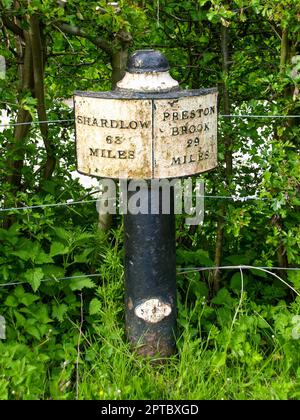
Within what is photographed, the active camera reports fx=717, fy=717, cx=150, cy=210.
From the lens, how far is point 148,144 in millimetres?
2900


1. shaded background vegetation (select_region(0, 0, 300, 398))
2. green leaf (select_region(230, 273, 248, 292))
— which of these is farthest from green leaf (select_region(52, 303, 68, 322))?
green leaf (select_region(230, 273, 248, 292))

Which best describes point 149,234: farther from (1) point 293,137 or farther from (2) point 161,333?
(1) point 293,137

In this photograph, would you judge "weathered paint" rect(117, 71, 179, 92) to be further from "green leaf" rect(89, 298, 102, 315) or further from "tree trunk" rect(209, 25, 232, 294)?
"green leaf" rect(89, 298, 102, 315)

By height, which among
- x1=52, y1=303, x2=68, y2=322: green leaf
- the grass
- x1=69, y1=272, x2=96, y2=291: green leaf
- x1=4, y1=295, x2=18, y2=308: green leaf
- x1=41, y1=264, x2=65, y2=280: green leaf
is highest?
x1=41, y1=264, x2=65, y2=280: green leaf

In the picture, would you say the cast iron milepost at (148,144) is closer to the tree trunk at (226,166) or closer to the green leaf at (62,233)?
the green leaf at (62,233)

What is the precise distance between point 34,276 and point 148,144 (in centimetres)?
96

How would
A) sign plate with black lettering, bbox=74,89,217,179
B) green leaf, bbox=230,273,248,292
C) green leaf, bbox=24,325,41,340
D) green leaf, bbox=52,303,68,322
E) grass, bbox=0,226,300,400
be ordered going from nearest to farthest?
sign plate with black lettering, bbox=74,89,217,179 < grass, bbox=0,226,300,400 < green leaf, bbox=24,325,41,340 < green leaf, bbox=52,303,68,322 < green leaf, bbox=230,273,248,292

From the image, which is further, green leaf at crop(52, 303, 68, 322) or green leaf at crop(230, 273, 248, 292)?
green leaf at crop(230, 273, 248, 292)

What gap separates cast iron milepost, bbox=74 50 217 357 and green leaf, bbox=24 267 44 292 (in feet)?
1.52

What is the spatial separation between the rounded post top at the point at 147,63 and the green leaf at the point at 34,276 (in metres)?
1.10

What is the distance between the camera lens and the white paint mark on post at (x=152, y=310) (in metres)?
3.21

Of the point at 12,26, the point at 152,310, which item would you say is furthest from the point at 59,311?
the point at 12,26

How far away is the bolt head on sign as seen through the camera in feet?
9.43
